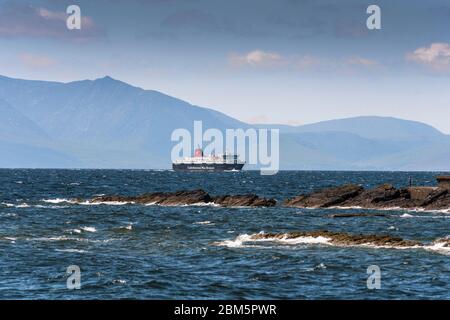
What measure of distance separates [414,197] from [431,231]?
30.6 metres

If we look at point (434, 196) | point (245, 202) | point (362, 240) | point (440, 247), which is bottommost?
point (440, 247)

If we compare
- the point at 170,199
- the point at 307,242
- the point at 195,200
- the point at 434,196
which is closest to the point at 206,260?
the point at 307,242

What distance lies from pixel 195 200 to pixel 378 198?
22081 mm

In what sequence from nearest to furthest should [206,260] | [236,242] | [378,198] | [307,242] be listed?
[206,260], [307,242], [236,242], [378,198]

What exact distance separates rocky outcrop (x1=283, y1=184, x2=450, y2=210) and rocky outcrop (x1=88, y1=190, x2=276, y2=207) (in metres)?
3.79

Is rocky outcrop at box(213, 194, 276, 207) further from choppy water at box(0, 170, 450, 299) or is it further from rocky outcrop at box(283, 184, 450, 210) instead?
choppy water at box(0, 170, 450, 299)

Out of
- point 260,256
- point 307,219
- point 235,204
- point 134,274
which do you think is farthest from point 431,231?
point 235,204

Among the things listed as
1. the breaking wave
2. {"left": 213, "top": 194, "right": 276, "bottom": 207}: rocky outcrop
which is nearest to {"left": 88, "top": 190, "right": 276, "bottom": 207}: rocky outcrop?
{"left": 213, "top": 194, "right": 276, "bottom": 207}: rocky outcrop

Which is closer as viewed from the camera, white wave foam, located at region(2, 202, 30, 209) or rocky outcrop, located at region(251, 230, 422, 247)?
rocky outcrop, located at region(251, 230, 422, 247)

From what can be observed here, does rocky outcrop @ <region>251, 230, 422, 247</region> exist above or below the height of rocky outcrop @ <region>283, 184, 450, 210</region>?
below

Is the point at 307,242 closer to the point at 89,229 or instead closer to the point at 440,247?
the point at 440,247

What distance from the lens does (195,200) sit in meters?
98.4

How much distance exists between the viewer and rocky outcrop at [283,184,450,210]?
8823 cm

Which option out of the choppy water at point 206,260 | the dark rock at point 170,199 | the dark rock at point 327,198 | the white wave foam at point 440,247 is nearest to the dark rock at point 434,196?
the dark rock at point 327,198
